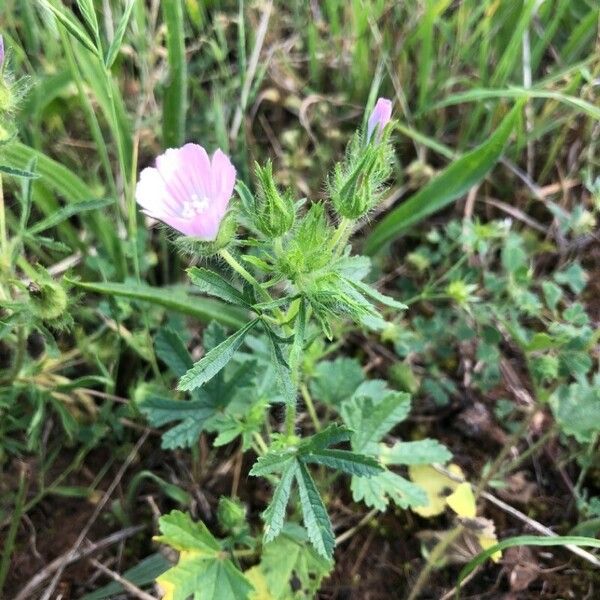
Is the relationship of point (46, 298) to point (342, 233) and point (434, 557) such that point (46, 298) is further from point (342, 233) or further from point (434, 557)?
point (434, 557)

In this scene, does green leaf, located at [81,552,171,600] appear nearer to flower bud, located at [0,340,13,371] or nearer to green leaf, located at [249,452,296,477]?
green leaf, located at [249,452,296,477]

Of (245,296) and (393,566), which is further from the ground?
(245,296)

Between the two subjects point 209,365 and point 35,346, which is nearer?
point 209,365

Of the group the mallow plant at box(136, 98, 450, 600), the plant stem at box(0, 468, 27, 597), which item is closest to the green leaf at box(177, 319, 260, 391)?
the mallow plant at box(136, 98, 450, 600)

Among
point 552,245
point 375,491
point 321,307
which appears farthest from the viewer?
point 552,245

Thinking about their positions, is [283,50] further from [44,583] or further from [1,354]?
[44,583]

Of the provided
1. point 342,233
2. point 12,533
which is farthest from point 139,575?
point 342,233

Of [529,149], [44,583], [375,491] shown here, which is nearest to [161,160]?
[375,491]
